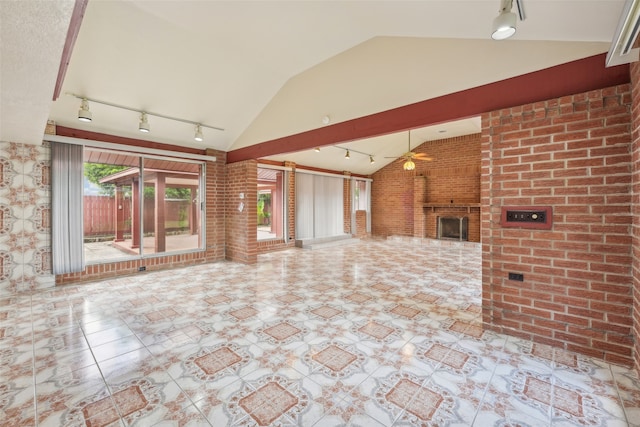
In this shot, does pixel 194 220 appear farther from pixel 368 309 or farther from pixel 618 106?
pixel 618 106

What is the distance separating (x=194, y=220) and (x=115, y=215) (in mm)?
1433

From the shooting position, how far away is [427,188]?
9195 mm

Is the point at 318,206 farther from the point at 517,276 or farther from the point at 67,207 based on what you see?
the point at 517,276

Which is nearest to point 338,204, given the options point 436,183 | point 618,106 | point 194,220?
point 436,183

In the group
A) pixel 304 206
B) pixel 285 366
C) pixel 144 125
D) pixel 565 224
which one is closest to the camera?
pixel 285 366

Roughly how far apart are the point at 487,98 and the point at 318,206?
20.8 ft

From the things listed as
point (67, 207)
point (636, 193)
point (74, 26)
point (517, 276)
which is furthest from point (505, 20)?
point (67, 207)

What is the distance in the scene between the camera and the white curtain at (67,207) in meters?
3.83

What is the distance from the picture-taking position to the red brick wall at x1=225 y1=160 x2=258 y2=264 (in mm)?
5477

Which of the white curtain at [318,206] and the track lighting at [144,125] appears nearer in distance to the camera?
the track lighting at [144,125]

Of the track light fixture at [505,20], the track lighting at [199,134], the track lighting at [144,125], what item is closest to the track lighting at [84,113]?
the track lighting at [144,125]

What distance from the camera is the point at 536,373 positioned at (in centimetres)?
190

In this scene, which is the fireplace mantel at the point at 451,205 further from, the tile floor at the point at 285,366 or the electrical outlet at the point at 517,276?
the electrical outlet at the point at 517,276

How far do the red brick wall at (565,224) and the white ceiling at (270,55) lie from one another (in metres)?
0.51
